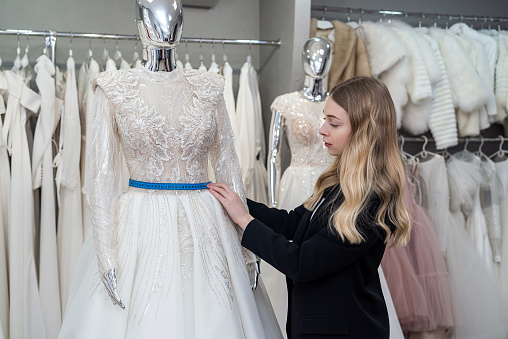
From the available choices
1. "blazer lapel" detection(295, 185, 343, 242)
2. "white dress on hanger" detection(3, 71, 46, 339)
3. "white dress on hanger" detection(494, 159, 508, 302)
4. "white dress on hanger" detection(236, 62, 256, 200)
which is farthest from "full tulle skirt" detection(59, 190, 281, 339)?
"white dress on hanger" detection(494, 159, 508, 302)

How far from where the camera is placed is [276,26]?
4.00 metres

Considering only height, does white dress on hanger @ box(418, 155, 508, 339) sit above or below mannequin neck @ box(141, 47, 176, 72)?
below

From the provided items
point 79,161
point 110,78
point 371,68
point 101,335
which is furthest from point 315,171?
point 101,335

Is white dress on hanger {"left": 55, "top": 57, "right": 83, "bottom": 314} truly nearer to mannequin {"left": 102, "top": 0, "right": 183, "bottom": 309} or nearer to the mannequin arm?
the mannequin arm

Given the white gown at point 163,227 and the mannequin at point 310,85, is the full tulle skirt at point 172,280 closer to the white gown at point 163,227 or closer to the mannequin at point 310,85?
the white gown at point 163,227

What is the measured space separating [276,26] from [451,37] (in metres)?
1.27

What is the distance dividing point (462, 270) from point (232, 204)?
7.62ft

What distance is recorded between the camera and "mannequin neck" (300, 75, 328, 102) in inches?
132

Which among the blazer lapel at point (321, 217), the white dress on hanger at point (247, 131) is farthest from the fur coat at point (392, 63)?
the blazer lapel at point (321, 217)

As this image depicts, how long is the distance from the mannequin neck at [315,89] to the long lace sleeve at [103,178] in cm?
162

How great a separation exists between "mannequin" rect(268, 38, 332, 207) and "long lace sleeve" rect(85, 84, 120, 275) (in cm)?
139

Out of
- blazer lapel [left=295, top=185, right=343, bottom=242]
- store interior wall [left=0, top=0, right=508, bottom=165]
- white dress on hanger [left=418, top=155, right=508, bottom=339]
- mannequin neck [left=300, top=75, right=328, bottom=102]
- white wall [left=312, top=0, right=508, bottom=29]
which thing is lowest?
white dress on hanger [left=418, top=155, right=508, bottom=339]

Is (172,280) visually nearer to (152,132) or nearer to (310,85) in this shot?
(152,132)

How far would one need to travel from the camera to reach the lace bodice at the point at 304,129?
129 inches
